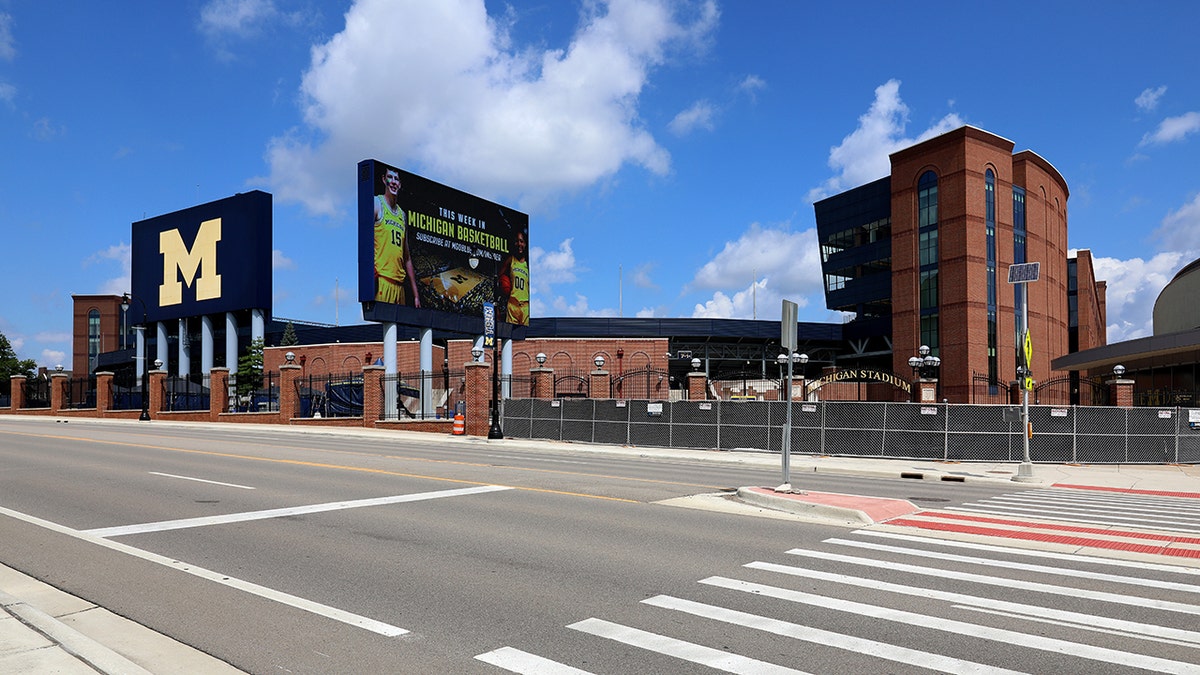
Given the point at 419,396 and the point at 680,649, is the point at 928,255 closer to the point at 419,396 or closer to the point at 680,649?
the point at 419,396

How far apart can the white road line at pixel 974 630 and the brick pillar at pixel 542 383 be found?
3041cm

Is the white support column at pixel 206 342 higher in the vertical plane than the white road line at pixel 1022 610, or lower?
higher

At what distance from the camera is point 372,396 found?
4197 centimetres

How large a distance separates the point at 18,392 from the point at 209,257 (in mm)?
20002

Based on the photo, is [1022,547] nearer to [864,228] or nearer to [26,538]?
[26,538]

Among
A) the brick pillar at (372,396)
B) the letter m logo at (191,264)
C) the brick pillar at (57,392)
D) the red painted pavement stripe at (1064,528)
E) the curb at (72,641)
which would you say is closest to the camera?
the curb at (72,641)

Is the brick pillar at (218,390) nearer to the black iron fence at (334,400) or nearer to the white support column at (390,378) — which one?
the black iron fence at (334,400)

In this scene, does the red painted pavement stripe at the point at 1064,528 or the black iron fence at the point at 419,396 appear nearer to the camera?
the red painted pavement stripe at the point at 1064,528

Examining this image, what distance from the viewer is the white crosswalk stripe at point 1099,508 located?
12.2m

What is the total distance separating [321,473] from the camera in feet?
58.3

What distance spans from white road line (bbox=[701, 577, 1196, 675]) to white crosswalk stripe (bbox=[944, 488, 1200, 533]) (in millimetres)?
6931

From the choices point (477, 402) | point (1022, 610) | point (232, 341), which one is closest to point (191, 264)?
point (232, 341)

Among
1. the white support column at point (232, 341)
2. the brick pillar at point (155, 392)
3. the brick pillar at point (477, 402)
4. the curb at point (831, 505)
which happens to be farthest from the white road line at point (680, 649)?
the white support column at point (232, 341)

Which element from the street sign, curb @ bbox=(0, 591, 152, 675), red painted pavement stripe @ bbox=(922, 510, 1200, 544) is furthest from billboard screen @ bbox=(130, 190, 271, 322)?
curb @ bbox=(0, 591, 152, 675)
